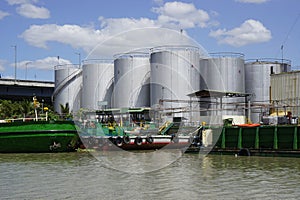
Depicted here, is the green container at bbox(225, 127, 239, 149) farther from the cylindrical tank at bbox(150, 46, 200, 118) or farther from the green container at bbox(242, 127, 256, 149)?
the cylindrical tank at bbox(150, 46, 200, 118)

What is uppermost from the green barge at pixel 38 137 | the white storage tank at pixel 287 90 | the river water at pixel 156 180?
the white storage tank at pixel 287 90

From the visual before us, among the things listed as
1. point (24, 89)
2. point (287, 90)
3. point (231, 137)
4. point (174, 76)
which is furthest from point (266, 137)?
point (24, 89)

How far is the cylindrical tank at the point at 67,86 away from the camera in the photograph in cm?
7207

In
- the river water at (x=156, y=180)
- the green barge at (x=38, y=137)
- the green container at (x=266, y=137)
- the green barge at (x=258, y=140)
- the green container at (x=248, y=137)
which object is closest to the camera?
the river water at (x=156, y=180)

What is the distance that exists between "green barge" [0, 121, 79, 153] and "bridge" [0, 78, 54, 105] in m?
42.1

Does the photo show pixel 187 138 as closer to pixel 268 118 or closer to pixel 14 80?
pixel 268 118

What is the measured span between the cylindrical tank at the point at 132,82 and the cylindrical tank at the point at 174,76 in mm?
2941

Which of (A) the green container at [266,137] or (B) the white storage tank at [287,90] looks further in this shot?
(B) the white storage tank at [287,90]

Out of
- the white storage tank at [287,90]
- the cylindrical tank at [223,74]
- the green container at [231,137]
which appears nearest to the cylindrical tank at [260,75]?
the cylindrical tank at [223,74]

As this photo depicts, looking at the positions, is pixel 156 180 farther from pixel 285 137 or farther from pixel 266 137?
pixel 266 137

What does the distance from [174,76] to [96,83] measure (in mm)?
15580

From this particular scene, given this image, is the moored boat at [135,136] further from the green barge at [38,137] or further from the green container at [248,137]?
the green container at [248,137]

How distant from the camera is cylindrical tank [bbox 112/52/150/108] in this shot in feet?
197

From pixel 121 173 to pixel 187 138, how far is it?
15222 mm
